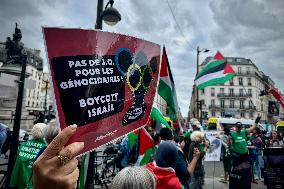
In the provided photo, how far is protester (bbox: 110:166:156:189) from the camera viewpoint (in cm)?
173

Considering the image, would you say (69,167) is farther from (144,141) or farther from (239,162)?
(239,162)

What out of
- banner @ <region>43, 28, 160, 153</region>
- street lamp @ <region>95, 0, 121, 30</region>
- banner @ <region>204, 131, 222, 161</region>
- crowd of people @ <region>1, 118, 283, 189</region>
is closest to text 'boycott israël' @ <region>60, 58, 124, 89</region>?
banner @ <region>43, 28, 160, 153</region>

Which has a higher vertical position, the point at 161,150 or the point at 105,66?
the point at 105,66

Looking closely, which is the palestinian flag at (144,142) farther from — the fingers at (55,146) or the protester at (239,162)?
the protester at (239,162)

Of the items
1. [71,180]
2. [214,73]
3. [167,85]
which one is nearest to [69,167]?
[71,180]

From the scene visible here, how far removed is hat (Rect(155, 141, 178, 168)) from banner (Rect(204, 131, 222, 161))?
483 centimetres

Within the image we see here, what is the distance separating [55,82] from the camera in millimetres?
1547

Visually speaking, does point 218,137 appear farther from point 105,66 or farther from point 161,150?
point 105,66

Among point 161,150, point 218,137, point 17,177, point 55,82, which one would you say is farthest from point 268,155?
point 55,82

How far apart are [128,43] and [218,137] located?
7.04 m

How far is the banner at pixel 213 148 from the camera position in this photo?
772 centimetres

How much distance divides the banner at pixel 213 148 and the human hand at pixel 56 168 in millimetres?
7290

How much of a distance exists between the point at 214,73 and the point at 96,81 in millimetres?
6746

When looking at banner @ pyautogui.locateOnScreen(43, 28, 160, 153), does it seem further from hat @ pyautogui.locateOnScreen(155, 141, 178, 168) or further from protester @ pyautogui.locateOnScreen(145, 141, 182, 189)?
hat @ pyautogui.locateOnScreen(155, 141, 178, 168)
